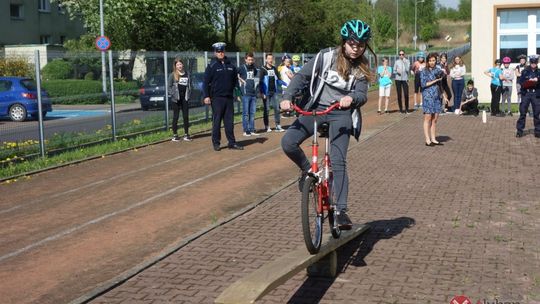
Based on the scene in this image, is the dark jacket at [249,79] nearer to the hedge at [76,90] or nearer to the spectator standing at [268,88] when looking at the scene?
the spectator standing at [268,88]

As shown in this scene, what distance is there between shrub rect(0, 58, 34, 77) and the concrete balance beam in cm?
987

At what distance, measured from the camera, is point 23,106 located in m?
14.2

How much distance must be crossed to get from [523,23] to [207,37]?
99.9 ft

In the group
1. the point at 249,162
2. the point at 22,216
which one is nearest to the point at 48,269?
the point at 22,216

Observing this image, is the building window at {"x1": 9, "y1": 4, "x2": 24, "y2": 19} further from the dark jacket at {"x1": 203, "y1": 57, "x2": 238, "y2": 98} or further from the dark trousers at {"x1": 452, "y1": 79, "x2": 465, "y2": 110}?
the dark jacket at {"x1": 203, "y1": 57, "x2": 238, "y2": 98}

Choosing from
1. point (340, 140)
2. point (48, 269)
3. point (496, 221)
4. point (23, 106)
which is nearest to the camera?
point (340, 140)

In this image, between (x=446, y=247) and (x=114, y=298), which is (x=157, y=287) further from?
(x=446, y=247)

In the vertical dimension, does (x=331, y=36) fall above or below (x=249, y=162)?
above

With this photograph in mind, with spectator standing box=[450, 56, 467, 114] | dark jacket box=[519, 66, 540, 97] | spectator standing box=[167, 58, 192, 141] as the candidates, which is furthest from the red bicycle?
spectator standing box=[450, 56, 467, 114]

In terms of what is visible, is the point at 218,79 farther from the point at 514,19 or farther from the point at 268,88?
the point at 514,19

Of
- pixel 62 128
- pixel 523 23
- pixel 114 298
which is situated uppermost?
pixel 523 23

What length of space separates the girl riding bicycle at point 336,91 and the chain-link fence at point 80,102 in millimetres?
5631

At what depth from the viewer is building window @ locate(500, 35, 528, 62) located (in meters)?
23.7

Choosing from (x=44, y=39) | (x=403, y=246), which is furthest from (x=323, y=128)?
(x=44, y=39)
